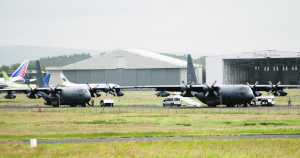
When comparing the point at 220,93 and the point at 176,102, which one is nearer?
the point at 220,93

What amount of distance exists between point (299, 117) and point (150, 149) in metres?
30.9

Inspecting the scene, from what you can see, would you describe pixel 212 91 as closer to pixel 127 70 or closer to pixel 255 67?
pixel 255 67

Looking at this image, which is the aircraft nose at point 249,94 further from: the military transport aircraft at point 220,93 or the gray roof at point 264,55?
the gray roof at point 264,55

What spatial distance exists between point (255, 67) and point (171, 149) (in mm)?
131675

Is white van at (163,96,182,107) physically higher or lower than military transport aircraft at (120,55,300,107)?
lower

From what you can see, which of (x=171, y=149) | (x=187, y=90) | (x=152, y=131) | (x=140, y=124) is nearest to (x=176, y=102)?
(x=187, y=90)

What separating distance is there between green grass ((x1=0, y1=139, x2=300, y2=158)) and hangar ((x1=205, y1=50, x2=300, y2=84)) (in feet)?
342

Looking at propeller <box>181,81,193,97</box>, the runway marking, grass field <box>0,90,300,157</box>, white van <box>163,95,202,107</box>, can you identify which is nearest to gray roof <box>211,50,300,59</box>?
white van <box>163,95,202,107</box>

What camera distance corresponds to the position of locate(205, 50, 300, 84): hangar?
478 ft

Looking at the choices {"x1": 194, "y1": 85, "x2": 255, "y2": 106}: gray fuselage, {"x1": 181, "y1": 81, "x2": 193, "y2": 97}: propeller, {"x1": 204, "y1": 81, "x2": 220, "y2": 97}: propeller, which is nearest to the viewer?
{"x1": 194, "y1": 85, "x2": 255, "y2": 106}: gray fuselage

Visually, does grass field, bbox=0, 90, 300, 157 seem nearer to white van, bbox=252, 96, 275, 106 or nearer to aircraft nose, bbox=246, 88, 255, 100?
aircraft nose, bbox=246, 88, 255, 100

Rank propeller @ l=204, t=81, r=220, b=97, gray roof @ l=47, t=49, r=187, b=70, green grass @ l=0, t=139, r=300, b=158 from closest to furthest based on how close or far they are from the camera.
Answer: green grass @ l=0, t=139, r=300, b=158 → propeller @ l=204, t=81, r=220, b=97 → gray roof @ l=47, t=49, r=187, b=70

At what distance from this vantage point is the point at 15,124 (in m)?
60.6

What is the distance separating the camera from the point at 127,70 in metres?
177
